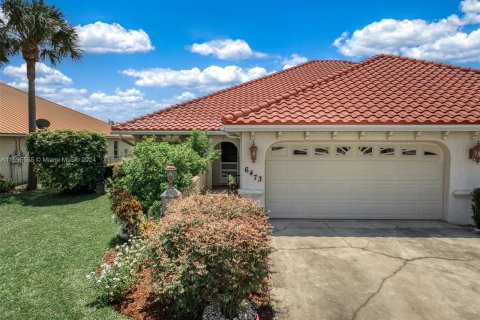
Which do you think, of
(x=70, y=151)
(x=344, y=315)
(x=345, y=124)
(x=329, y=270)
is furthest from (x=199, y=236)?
(x=70, y=151)

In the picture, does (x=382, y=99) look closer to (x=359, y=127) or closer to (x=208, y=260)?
(x=359, y=127)

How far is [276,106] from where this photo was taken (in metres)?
9.51

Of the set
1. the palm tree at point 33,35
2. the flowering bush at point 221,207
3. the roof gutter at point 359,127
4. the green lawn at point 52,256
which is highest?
the palm tree at point 33,35

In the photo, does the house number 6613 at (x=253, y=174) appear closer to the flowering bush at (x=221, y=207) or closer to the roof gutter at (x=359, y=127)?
the roof gutter at (x=359, y=127)

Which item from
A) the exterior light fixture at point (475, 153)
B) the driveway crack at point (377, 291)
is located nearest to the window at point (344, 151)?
the exterior light fixture at point (475, 153)

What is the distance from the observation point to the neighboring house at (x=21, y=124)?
17.2 meters

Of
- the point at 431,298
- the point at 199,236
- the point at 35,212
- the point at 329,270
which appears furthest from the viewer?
the point at 35,212

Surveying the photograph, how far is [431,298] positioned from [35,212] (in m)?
12.2

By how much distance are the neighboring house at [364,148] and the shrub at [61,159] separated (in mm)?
7951

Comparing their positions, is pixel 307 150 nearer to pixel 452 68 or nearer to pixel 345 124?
pixel 345 124

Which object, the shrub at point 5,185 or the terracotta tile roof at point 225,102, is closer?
the terracotta tile roof at point 225,102

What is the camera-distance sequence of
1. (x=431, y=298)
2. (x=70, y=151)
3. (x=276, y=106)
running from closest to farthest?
(x=431, y=298), (x=276, y=106), (x=70, y=151)

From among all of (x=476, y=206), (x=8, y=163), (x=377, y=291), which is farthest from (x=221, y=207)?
(x=8, y=163)

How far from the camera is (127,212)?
7344 millimetres
